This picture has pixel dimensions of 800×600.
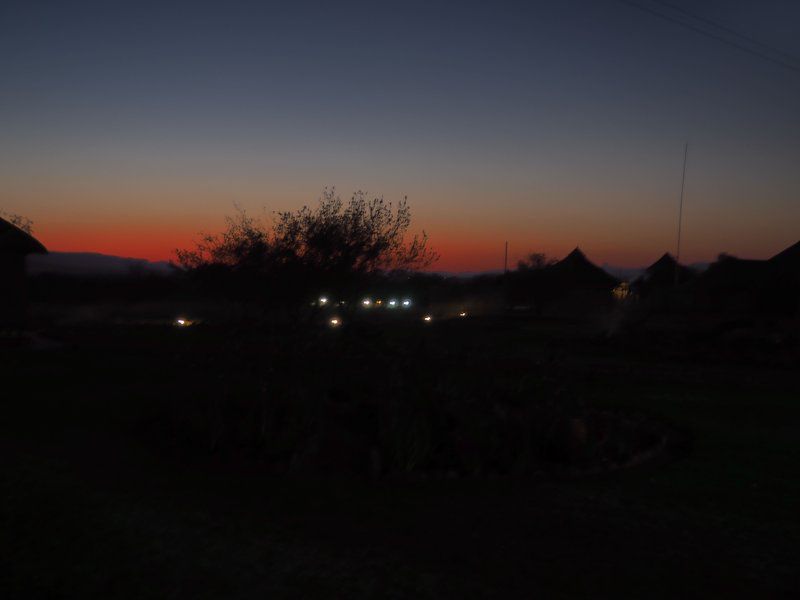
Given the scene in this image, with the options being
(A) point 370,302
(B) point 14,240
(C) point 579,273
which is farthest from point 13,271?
(C) point 579,273

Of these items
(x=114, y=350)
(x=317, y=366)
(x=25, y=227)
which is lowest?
(x=114, y=350)

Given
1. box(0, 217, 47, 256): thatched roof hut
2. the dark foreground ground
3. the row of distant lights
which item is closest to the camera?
the dark foreground ground

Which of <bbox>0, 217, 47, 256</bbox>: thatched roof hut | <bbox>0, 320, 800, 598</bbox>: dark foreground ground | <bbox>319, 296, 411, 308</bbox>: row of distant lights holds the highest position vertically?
<bbox>0, 217, 47, 256</bbox>: thatched roof hut

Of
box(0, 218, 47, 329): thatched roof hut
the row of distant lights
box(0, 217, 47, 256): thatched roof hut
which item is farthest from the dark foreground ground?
box(0, 217, 47, 256): thatched roof hut

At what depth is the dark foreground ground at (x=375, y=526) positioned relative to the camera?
4.64 metres

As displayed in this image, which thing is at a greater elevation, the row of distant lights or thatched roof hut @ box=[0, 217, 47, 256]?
thatched roof hut @ box=[0, 217, 47, 256]

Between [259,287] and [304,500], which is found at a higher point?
[259,287]

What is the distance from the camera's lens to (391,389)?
8078 millimetres

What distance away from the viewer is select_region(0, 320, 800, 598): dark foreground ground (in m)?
4.64

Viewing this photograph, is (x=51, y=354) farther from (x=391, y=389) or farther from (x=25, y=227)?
(x=391, y=389)

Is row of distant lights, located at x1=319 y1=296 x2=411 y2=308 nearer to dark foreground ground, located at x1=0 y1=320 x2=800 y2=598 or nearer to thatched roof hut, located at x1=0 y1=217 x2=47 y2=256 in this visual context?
dark foreground ground, located at x1=0 y1=320 x2=800 y2=598

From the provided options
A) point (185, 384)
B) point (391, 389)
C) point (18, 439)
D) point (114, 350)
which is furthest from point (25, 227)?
point (391, 389)

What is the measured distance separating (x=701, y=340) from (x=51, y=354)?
18.2 metres

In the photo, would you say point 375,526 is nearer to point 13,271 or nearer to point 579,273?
point 13,271
